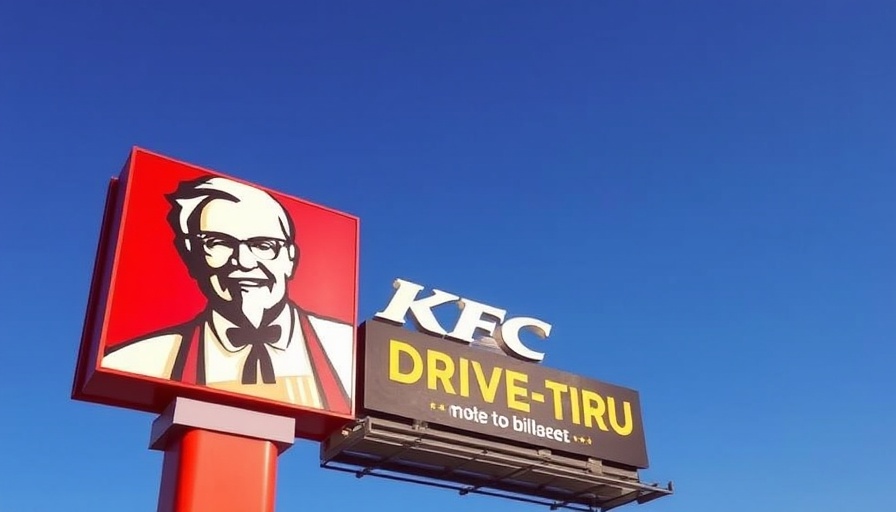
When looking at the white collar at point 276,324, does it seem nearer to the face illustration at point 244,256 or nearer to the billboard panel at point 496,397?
the face illustration at point 244,256

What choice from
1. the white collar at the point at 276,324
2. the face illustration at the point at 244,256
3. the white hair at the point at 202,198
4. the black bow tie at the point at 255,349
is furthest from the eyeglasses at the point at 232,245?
the black bow tie at the point at 255,349

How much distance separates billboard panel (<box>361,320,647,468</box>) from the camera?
18.5 meters

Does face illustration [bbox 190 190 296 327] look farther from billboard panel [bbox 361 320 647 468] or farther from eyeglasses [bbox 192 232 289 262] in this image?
billboard panel [bbox 361 320 647 468]

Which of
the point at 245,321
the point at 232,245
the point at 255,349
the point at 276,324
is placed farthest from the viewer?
the point at 232,245

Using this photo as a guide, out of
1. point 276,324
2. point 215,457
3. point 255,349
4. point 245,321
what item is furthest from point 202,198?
point 215,457

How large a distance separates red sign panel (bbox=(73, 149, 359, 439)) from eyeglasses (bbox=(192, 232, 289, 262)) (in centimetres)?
2

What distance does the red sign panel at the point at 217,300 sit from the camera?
1525cm

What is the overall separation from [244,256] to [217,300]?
1165mm

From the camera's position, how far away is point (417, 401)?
733 inches

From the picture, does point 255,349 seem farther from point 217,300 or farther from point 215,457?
point 215,457

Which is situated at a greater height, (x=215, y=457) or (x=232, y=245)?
(x=232, y=245)

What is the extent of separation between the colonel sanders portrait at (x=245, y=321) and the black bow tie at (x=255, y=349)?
0.06 ft

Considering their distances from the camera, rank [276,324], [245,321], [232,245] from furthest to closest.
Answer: [232,245]
[276,324]
[245,321]

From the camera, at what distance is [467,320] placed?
810 inches
